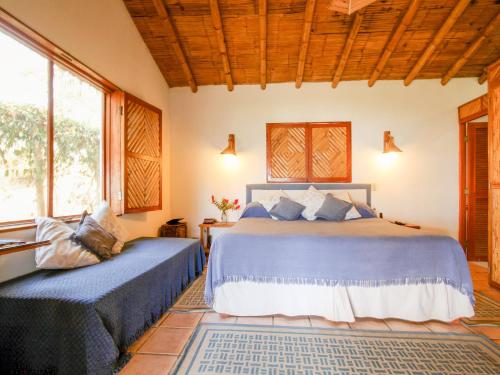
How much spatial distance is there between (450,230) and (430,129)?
168cm

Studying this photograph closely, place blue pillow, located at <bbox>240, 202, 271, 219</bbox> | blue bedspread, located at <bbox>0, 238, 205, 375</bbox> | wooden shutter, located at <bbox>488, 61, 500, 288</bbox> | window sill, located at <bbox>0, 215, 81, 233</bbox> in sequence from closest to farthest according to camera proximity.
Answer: blue bedspread, located at <bbox>0, 238, 205, 375</bbox> < window sill, located at <bbox>0, 215, 81, 233</bbox> < wooden shutter, located at <bbox>488, 61, 500, 288</bbox> < blue pillow, located at <bbox>240, 202, 271, 219</bbox>

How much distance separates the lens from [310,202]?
344 cm

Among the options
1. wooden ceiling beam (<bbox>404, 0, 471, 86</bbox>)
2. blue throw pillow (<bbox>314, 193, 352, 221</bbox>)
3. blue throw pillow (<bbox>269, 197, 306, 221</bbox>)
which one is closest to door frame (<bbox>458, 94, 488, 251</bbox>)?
wooden ceiling beam (<bbox>404, 0, 471, 86</bbox>)

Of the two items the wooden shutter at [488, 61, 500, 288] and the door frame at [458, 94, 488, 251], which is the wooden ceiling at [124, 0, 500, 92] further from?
the wooden shutter at [488, 61, 500, 288]

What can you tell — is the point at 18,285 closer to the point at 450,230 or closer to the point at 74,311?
the point at 74,311

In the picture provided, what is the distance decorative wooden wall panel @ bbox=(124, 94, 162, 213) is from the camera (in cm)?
305

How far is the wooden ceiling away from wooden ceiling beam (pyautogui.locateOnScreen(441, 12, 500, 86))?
0.04ft

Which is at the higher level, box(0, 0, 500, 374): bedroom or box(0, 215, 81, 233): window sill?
box(0, 0, 500, 374): bedroom

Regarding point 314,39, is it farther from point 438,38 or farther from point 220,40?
point 438,38

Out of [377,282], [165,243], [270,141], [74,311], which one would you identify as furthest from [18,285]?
[270,141]

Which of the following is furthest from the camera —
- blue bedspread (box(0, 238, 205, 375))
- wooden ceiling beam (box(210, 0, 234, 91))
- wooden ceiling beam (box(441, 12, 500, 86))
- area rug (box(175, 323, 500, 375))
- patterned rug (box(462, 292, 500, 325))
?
wooden ceiling beam (box(441, 12, 500, 86))

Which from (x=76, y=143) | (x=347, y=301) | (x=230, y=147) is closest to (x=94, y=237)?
(x=76, y=143)

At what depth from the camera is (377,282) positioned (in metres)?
2.04

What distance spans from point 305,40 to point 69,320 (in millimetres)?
3787
